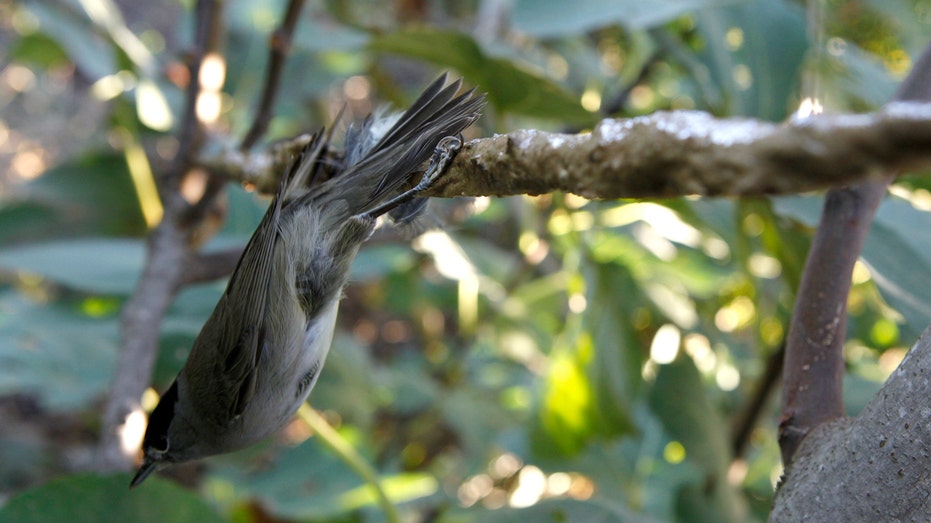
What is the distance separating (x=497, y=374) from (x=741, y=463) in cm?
83

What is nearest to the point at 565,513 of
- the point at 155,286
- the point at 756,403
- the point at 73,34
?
the point at 756,403

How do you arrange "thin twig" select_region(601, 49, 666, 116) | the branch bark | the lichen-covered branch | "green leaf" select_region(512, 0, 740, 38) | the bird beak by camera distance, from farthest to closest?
"thin twig" select_region(601, 49, 666, 116)
"green leaf" select_region(512, 0, 740, 38)
the bird beak
the branch bark
the lichen-covered branch

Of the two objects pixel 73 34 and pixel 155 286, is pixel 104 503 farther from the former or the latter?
pixel 73 34

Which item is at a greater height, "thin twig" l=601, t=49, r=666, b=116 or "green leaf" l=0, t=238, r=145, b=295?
"green leaf" l=0, t=238, r=145, b=295

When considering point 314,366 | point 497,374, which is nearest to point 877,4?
point 497,374

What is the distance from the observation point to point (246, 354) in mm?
636

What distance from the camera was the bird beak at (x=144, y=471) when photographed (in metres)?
0.76

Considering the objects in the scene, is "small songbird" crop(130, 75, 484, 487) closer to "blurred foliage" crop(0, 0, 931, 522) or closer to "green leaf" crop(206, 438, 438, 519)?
"blurred foliage" crop(0, 0, 931, 522)

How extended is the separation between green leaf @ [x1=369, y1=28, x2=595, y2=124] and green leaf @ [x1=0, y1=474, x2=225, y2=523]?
61cm

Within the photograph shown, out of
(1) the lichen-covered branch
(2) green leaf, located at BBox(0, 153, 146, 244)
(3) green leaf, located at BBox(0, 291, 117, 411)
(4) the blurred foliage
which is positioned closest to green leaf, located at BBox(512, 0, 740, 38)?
(4) the blurred foliage

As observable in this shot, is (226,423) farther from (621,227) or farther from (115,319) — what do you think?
(621,227)

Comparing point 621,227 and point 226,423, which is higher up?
point 226,423

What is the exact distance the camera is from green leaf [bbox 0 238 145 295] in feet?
3.94

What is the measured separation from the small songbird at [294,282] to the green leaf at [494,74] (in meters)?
0.31
